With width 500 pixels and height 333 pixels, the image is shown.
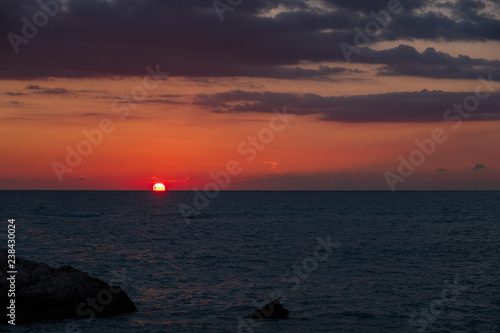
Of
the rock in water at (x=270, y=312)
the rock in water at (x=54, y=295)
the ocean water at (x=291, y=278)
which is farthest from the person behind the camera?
the rock in water at (x=270, y=312)

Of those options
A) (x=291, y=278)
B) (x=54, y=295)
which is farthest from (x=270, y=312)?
(x=291, y=278)

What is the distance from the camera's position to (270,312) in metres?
28.7

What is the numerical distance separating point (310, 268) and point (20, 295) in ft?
86.3

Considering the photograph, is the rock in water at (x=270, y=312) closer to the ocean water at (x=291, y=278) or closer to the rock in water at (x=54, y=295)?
the ocean water at (x=291, y=278)

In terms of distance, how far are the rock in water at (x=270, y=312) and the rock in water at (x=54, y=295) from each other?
756cm

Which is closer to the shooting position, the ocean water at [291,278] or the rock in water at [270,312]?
the ocean water at [291,278]

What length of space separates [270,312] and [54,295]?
455 inches

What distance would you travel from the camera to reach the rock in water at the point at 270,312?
2850 centimetres

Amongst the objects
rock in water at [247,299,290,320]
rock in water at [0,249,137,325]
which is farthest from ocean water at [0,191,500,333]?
rock in water at [0,249,137,325]

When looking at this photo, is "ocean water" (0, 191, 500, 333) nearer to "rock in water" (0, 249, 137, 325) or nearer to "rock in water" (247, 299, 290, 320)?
"rock in water" (247, 299, 290, 320)

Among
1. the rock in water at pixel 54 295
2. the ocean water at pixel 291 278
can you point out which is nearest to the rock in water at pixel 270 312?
the ocean water at pixel 291 278

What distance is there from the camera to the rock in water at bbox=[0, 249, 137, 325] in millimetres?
26344

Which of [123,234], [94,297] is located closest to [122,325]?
[94,297]

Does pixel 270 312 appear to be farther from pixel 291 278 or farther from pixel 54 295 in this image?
pixel 291 278
